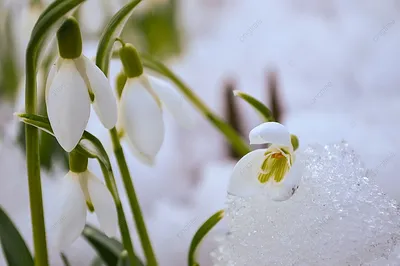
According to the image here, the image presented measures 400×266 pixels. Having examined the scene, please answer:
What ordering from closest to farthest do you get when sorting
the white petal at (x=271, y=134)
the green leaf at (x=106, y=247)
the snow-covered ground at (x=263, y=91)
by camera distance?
the white petal at (x=271, y=134) → the green leaf at (x=106, y=247) → the snow-covered ground at (x=263, y=91)

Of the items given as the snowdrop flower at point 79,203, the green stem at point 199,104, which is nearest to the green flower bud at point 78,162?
the snowdrop flower at point 79,203

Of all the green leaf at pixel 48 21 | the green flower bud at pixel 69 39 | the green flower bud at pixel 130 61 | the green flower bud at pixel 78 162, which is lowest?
the green flower bud at pixel 78 162

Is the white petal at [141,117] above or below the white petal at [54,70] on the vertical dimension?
below

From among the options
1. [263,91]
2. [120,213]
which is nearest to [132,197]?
[120,213]

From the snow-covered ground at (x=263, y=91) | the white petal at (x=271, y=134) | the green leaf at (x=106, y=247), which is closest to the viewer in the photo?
the white petal at (x=271, y=134)

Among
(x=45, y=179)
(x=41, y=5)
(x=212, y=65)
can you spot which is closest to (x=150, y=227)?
(x=45, y=179)

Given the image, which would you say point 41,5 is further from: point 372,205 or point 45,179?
point 372,205

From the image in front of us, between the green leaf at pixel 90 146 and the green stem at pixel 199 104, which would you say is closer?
the green leaf at pixel 90 146

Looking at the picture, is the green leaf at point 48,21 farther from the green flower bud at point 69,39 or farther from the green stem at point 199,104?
the green stem at point 199,104
